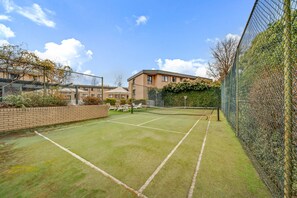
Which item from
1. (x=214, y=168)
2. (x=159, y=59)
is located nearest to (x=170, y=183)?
(x=214, y=168)

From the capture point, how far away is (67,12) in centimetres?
898

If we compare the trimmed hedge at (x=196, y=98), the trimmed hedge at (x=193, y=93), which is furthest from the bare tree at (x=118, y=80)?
the trimmed hedge at (x=196, y=98)

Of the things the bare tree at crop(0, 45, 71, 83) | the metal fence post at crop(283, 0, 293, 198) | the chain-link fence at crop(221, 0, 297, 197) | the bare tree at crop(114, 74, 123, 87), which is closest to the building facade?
the bare tree at crop(0, 45, 71, 83)

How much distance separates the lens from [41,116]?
240 inches

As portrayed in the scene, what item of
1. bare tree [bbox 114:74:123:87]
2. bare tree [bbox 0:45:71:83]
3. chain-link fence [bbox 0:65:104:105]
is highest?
bare tree [bbox 114:74:123:87]

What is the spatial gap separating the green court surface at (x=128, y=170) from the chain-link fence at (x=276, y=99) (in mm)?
341

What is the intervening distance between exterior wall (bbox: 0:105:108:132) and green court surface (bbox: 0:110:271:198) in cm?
197

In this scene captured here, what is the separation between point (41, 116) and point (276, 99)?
26.1 feet

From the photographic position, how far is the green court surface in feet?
6.18

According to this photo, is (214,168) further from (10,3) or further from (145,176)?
(10,3)

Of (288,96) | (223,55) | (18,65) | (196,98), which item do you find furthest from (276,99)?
(223,55)

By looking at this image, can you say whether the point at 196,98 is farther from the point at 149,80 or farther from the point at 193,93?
the point at 149,80

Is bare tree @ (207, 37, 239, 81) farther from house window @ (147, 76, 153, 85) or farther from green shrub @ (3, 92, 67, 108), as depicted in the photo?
green shrub @ (3, 92, 67, 108)

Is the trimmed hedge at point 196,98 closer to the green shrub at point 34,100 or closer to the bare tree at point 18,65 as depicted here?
the bare tree at point 18,65
